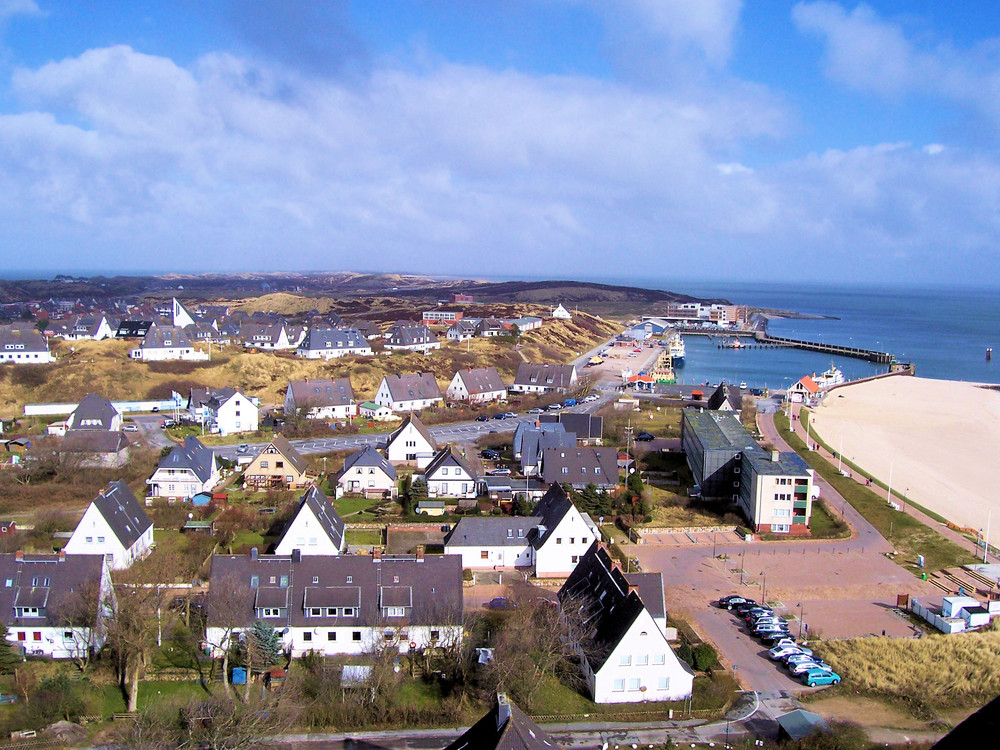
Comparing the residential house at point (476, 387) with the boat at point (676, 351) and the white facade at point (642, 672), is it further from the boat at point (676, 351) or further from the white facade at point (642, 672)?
the boat at point (676, 351)

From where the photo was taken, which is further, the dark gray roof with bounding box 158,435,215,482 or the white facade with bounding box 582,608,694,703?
the dark gray roof with bounding box 158,435,215,482

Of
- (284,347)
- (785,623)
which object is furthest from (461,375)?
(785,623)

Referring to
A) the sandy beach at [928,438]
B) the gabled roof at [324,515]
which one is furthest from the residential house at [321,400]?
the sandy beach at [928,438]

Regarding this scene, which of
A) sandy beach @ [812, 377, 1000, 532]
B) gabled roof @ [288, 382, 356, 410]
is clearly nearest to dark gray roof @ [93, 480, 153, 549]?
gabled roof @ [288, 382, 356, 410]

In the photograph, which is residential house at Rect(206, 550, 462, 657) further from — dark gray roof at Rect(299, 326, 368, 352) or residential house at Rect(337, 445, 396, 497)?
dark gray roof at Rect(299, 326, 368, 352)

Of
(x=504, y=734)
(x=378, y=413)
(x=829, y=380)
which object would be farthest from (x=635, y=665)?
(x=829, y=380)

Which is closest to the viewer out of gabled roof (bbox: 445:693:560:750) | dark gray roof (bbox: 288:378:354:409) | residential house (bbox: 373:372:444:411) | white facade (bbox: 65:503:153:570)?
gabled roof (bbox: 445:693:560:750)
